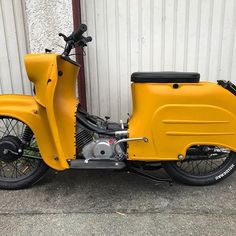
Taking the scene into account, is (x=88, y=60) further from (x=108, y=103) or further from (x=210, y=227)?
(x=210, y=227)

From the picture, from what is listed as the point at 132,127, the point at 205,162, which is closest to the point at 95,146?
the point at 132,127

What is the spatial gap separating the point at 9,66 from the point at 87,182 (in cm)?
186

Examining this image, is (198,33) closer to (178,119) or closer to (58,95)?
(178,119)

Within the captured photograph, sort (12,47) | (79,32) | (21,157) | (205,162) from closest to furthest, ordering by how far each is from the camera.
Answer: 1. (79,32)
2. (21,157)
3. (205,162)
4. (12,47)

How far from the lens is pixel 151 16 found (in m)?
4.14

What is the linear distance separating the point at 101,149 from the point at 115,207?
1.91 feet

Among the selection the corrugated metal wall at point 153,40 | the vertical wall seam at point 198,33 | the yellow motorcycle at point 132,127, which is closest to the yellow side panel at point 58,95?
the yellow motorcycle at point 132,127

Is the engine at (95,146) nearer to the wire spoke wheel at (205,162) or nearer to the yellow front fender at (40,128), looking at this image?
the yellow front fender at (40,128)

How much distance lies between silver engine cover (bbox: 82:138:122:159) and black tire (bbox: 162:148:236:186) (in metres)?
0.62

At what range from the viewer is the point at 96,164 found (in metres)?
3.33

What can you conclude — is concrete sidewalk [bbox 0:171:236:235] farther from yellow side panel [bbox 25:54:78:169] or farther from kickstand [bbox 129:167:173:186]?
yellow side panel [bbox 25:54:78:169]

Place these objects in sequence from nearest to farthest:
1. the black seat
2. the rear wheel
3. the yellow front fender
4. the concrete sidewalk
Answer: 1. the concrete sidewalk
2. the black seat
3. the yellow front fender
4. the rear wheel

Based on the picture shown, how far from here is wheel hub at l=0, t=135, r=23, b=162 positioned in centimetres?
336

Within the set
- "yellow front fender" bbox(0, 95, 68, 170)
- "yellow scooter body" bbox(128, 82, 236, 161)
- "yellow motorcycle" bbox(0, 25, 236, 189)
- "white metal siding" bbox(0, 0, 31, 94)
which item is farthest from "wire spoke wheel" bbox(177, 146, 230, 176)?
"white metal siding" bbox(0, 0, 31, 94)
